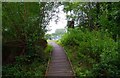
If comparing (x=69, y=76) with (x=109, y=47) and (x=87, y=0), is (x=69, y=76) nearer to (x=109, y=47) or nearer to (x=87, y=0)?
(x=109, y=47)

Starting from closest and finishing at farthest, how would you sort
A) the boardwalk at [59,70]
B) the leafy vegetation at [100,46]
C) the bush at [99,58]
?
the leafy vegetation at [100,46], the bush at [99,58], the boardwalk at [59,70]

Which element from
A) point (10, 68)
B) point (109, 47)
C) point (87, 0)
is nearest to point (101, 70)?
point (109, 47)

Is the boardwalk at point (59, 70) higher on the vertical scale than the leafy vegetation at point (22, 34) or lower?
lower

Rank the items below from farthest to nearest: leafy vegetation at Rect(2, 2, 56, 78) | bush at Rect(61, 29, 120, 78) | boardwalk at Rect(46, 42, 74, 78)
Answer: leafy vegetation at Rect(2, 2, 56, 78), boardwalk at Rect(46, 42, 74, 78), bush at Rect(61, 29, 120, 78)

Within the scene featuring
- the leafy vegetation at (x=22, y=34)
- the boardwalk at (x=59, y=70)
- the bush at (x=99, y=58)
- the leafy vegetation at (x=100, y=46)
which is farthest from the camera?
the leafy vegetation at (x=22, y=34)

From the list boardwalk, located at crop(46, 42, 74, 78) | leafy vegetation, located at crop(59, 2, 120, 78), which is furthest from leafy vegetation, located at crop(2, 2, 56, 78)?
leafy vegetation, located at crop(59, 2, 120, 78)

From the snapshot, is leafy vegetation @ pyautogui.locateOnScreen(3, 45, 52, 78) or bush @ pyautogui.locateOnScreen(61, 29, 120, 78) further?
leafy vegetation @ pyautogui.locateOnScreen(3, 45, 52, 78)

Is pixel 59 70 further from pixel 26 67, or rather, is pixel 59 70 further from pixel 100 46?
pixel 100 46

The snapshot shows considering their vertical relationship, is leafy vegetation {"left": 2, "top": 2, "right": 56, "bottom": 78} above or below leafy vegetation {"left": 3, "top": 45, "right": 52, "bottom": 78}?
above

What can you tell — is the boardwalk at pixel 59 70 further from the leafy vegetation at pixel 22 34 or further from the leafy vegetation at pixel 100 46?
the leafy vegetation at pixel 22 34

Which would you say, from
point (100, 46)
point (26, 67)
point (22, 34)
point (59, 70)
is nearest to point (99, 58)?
point (100, 46)

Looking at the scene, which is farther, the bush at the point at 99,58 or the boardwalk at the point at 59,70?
the boardwalk at the point at 59,70

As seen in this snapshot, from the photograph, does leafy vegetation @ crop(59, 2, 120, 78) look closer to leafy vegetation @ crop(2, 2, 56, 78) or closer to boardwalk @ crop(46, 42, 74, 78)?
boardwalk @ crop(46, 42, 74, 78)

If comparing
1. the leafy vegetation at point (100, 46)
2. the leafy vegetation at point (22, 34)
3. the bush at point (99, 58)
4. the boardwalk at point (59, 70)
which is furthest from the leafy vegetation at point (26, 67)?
the bush at point (99, 58)
